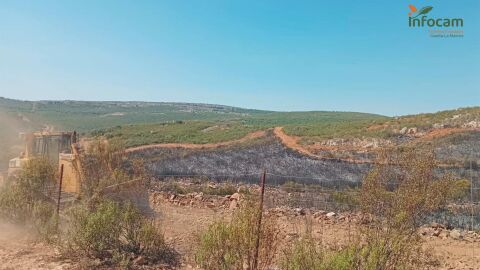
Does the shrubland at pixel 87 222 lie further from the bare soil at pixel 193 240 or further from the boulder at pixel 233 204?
the boulder at pixel 233 204

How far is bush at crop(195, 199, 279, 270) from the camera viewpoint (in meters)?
5.87

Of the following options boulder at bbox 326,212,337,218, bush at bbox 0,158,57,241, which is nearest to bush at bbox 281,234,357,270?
bush at bbox 0,158,57,241

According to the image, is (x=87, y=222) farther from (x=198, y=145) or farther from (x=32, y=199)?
(x=198, y=145)

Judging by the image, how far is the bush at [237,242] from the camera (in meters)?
5.87

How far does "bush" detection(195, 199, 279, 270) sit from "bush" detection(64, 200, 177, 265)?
2.68m

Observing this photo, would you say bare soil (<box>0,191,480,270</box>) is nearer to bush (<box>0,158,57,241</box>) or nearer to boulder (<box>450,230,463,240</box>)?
boulder (<box>450,230,463,240</box>)

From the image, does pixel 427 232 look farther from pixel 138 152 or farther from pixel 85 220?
pixel 138 152

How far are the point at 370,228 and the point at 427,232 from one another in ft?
25.0

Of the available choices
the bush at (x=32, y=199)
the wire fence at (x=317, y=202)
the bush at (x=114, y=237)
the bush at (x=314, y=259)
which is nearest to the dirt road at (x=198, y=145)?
the wire fence at (x=317, y=202)

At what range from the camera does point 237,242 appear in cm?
592

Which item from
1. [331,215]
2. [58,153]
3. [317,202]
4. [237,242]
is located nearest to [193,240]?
[237,242]

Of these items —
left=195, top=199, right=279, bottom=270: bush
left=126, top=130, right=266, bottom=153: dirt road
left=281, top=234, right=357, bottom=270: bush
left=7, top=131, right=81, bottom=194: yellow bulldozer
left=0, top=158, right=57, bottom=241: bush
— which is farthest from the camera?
left=126, top=130, right=266, bottom=153: dirt road

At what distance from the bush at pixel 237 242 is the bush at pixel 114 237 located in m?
2.68

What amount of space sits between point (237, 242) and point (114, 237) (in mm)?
3809
